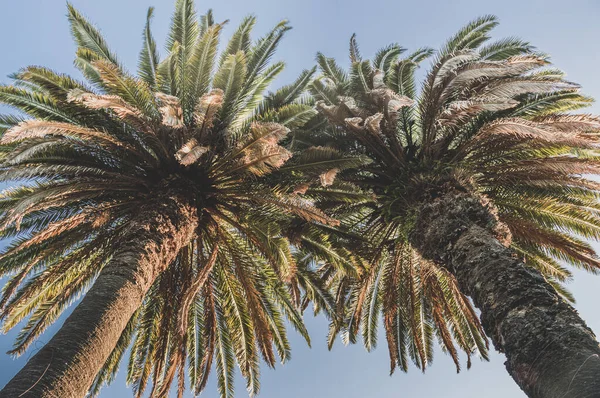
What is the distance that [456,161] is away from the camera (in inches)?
323

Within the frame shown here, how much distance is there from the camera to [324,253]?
8.20 meters

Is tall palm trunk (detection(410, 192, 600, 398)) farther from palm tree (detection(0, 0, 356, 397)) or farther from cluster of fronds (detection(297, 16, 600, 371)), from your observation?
palm tree (detection(0, 0, 356, 397))

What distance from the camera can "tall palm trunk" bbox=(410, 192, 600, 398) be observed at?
366 centimetres

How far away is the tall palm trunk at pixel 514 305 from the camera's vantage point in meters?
3.66

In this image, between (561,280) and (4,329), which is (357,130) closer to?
(561,280)

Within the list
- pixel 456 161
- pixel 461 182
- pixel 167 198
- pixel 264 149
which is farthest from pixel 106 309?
pixel 456 161

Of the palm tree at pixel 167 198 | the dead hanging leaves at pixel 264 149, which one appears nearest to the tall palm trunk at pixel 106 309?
the palm tree at pixel 167 198

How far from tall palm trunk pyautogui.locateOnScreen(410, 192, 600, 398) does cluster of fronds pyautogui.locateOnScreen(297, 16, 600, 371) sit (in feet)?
2.57

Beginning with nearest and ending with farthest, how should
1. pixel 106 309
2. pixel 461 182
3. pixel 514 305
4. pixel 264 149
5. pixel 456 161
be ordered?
pixel 514 305 → pixel 106 309 → pixel 264 149 → pixel 461 182 → pixel 456 161

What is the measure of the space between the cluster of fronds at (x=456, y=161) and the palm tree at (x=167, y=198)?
1.22 metres

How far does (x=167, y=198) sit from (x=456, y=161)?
16.6 ft

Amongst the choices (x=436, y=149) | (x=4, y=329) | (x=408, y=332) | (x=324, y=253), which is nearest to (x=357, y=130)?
(x=436, y=149)

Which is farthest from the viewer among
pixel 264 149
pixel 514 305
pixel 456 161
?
pixel 456 161

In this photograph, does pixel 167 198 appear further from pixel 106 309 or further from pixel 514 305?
pixel 514 305
